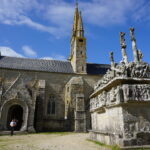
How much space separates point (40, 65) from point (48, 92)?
5.08m

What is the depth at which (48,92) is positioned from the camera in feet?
71.8

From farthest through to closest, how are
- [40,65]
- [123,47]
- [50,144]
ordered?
[40,65] < [123,47] < [50,144]

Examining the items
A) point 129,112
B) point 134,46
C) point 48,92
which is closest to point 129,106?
point 129,112

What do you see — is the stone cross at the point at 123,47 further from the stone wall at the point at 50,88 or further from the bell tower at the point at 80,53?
the bell tower at the point at 80,53

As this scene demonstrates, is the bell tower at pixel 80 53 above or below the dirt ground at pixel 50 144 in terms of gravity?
above

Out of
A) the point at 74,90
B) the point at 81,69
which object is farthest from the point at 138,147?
the point at 81,69

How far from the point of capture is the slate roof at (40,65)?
22.7 meters

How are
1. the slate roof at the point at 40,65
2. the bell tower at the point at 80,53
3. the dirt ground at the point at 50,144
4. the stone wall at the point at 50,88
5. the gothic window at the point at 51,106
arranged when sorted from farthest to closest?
the bell tower at the point at 80,53
the slate roof at the point at 40,65
the gothic window at the point at 51,106
the stone wall at the point at 50,88
the dirt ground at the point at 50,144

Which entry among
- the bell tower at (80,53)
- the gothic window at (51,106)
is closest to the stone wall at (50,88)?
the gothic window at (51,106)

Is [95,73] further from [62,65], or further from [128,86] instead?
[128,86]

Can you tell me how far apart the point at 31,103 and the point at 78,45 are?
13834mm

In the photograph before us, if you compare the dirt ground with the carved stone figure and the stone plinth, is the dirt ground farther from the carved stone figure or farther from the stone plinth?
the carved stone figure

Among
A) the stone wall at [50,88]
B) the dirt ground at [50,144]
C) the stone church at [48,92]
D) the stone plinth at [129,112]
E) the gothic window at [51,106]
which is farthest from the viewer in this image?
the gothic window at [51,106]

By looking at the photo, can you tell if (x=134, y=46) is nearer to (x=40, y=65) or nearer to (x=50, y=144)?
(x=50, y=144)
